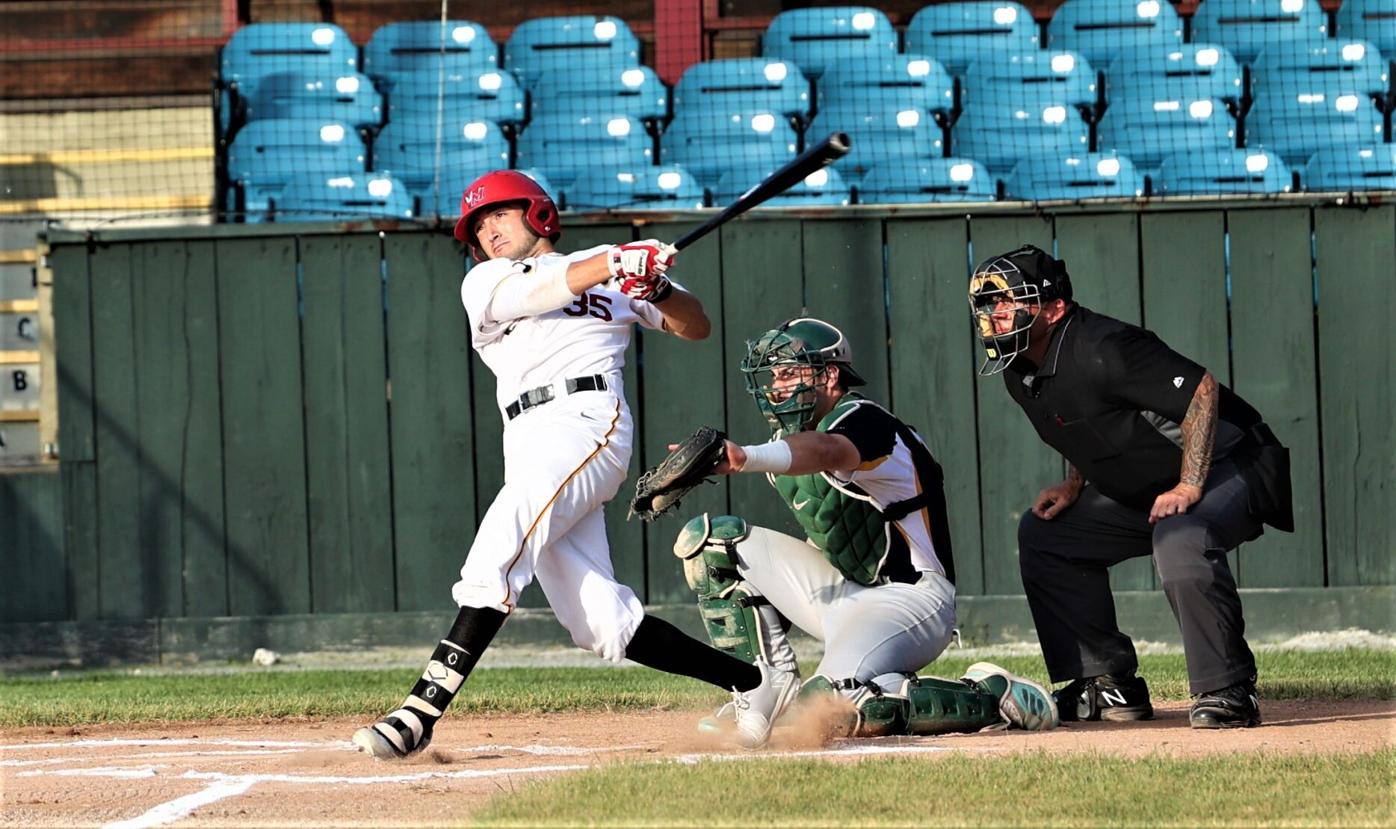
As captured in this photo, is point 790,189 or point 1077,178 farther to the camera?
point 1077,178

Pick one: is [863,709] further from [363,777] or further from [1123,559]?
[363,777]

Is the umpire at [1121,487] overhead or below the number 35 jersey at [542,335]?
below

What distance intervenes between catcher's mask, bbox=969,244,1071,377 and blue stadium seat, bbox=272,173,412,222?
6.22 meters

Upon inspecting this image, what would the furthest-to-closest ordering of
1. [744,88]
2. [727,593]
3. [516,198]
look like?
[744,88], [727,593], [516,198]

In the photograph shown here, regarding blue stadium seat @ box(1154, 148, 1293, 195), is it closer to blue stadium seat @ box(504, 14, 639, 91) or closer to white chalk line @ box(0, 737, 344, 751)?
blue stadium seat @ box(504, 14, 639, 91)

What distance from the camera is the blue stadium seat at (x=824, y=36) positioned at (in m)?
12.8

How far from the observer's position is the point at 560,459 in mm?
4910

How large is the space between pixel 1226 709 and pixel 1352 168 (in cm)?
702

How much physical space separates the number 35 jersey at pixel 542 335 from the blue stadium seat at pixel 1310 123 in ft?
25.6

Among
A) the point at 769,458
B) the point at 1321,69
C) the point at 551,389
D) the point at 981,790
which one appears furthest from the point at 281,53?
the point at 981,790

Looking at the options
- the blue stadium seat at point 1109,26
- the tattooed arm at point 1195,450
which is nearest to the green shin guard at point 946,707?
the tattooed arm at point 1195,450

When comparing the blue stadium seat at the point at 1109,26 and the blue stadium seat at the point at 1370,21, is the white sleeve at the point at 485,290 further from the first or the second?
the blue stadium seat at the point at 1370,21

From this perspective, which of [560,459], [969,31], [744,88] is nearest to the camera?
[560,459]

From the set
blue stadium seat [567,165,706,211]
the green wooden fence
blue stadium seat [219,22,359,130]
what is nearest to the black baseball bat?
the green wooden fence
